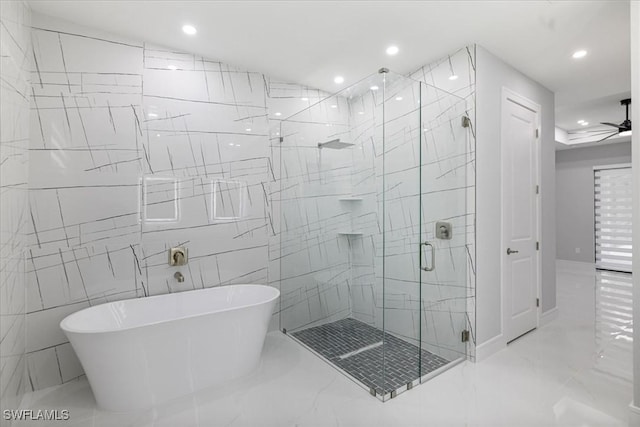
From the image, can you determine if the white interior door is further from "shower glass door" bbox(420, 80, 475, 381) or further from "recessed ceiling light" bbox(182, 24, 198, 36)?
"recessed ceiling light" bbox(182, 24, 198, 36)

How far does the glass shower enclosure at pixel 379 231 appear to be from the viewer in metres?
2.36

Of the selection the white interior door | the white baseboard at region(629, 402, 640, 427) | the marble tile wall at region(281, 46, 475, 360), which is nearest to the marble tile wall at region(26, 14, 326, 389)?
the marble tile wall at region(281, 46, 475, 360)

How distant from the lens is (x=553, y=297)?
145 inches

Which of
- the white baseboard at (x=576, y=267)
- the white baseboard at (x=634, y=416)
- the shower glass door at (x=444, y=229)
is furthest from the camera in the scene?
the white baseboard at (x=576, y=267)

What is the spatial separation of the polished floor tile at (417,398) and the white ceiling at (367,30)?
270 cm

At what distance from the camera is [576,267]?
680 cm

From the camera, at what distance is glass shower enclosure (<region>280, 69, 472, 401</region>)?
2.36 meters

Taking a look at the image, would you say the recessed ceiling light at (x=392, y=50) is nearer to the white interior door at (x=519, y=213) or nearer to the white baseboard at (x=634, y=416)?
the white interior door at (x=519, y=213)

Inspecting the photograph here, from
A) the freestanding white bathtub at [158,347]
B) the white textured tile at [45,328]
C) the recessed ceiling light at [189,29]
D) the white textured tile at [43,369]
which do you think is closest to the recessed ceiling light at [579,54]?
the recessed ceiling light at [189,29]

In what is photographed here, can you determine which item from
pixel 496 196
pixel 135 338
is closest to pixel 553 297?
pixel 496 196

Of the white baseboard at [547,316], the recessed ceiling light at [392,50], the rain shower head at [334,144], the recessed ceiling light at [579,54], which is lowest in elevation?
the white baseboard at [547,316]

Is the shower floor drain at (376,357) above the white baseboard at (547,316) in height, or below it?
above

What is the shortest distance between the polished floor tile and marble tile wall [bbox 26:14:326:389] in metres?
0.77

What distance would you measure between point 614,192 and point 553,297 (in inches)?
178
